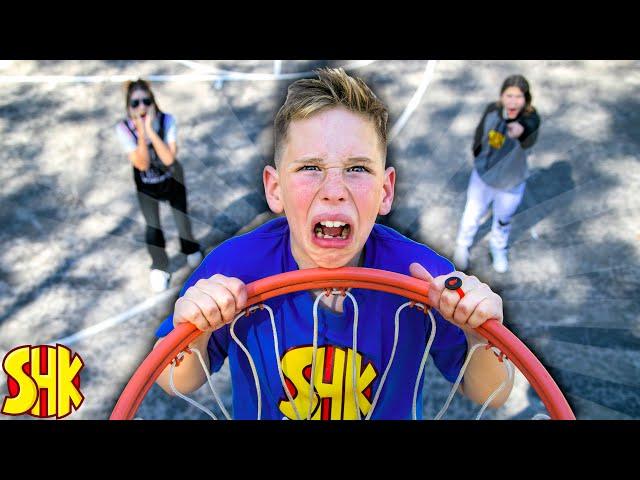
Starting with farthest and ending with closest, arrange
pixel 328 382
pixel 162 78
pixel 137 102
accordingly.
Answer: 1. pixel 162 78
2. pixel 137 102
3. pixel 328 382

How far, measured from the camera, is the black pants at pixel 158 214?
383 cm

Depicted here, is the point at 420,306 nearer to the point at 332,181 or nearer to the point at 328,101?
the point at 332,181

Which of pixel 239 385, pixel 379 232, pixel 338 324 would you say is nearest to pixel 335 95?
pixel 379 232

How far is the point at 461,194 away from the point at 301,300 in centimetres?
258

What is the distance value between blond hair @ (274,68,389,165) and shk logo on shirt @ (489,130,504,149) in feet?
6.34

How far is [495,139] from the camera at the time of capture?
12.2 ft

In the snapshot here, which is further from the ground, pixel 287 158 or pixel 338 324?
pixel 287 158

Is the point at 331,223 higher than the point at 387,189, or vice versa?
the point at 387,189

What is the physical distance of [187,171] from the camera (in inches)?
178

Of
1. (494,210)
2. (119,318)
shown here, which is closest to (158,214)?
(119,318)

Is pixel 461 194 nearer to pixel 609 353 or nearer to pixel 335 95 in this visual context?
pixel 609 353

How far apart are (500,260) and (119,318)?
2081 mm

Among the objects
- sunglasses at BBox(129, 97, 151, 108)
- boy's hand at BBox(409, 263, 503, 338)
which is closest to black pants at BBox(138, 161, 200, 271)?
sunglasses at BBox(129, 97, 151, 108)

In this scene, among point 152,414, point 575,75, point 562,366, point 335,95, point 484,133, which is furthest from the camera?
point 575,75
